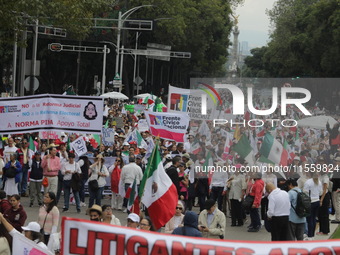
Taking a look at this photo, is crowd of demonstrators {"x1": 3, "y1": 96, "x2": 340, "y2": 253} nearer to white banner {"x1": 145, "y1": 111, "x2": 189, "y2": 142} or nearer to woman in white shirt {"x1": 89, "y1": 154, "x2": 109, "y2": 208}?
woman in white shirt {"x1": 89, "y1": 154, "x2": 109, "y2": 208}

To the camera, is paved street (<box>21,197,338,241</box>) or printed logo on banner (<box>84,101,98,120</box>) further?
printed logo on banner (<box>84,101,98,120</box>)

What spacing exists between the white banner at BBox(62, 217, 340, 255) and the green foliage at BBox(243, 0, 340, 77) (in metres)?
67.9

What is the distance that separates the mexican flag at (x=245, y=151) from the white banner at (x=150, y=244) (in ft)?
39.5

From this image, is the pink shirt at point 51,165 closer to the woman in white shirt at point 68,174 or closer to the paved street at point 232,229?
the woman in white shirt at point 68,174

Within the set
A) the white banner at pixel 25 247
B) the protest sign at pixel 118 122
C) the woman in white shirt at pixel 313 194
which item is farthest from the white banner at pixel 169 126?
the white banner at pixel 25 247

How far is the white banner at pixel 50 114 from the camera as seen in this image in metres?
19.0

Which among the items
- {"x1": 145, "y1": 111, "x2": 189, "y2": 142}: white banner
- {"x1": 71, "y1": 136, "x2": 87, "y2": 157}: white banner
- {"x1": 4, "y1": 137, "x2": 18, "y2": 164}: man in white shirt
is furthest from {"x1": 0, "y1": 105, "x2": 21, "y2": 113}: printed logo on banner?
{"x1": 145, "y1": 111, "x2": 189, "y2": 142}: white banner

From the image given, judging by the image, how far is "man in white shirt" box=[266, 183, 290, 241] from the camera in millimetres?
14984

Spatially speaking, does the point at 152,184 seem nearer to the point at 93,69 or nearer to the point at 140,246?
the point at 140,246

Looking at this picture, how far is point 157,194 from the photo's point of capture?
1248 cm

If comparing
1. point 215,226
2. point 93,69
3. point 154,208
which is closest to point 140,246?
point 154,208

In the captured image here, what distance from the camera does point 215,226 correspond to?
13391 millimetres

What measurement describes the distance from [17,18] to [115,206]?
8.35 m

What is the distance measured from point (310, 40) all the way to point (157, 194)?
235ft
